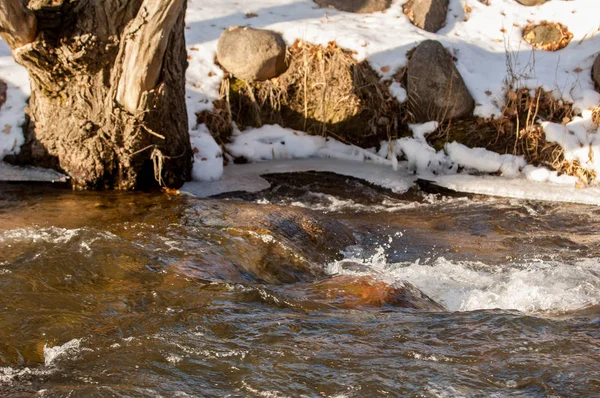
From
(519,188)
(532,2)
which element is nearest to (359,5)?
(532,2)

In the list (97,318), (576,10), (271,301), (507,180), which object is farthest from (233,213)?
(576,10)

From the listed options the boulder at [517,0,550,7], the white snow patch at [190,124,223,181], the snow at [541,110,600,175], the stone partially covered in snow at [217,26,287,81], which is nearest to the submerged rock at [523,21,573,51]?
the boulder at [517,0,550,7]

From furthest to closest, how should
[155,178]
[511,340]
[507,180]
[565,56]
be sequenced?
[565,56]
[507,180]
[155,178]
[511,340]

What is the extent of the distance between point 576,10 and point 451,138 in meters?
3.71

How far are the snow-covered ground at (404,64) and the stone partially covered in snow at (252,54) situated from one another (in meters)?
0.22

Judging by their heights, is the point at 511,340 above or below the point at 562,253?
above

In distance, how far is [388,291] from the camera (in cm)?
475

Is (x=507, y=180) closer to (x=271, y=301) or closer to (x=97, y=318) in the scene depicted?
(x=271, y=301)

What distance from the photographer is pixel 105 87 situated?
23.7 ft

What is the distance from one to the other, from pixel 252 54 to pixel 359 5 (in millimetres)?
2622

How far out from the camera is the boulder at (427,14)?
1119cm

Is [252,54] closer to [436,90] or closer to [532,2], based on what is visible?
[436,90]

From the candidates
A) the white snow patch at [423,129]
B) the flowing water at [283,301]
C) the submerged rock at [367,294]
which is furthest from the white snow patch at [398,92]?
the submerged rock at [367,294]

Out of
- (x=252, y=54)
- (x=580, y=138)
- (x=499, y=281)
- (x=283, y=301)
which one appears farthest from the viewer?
(x=252, y=54)
